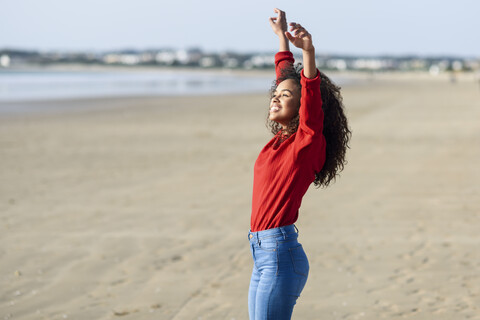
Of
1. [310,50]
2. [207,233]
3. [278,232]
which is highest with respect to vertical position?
[310,50]

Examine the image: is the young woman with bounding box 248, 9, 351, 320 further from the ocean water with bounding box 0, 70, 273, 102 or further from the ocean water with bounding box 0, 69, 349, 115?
the ocean water with bounding box 0, 70, 273, 102

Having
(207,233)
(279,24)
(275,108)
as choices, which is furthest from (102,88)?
(275,108)

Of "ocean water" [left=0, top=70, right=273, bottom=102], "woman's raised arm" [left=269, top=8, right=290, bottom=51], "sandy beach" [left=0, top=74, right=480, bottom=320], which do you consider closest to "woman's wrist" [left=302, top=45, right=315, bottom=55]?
"woman's raised arm" [left=269, top=8, right=290, bottom=51]

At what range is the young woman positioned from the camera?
2484 mm

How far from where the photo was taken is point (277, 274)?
2.52 meters

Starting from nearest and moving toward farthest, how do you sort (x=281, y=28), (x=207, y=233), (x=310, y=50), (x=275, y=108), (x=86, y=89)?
(x=310, y=50) < (x=275, y=108) < (x=281, y=28) < (x=207, y=233) < (x=86, y=89)

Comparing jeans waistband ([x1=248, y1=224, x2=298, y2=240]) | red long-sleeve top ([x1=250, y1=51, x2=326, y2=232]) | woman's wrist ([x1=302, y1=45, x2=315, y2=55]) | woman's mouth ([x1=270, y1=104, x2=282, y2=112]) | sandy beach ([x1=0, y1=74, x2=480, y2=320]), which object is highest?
woman's wrist ([x1=302, y1=45, x2=315, y2=55])

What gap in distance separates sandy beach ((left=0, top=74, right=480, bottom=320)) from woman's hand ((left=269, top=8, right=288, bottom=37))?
2512mm

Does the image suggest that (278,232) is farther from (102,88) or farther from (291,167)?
(102,88)

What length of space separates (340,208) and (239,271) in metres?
2.95

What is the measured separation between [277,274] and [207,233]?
15.5ft

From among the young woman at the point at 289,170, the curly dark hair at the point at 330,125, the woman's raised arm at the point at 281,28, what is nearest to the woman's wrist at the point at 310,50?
the young woman at the point at 289,170

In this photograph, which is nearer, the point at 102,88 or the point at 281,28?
the point at 281,28

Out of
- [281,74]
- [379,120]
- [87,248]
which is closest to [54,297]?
[87,248]
